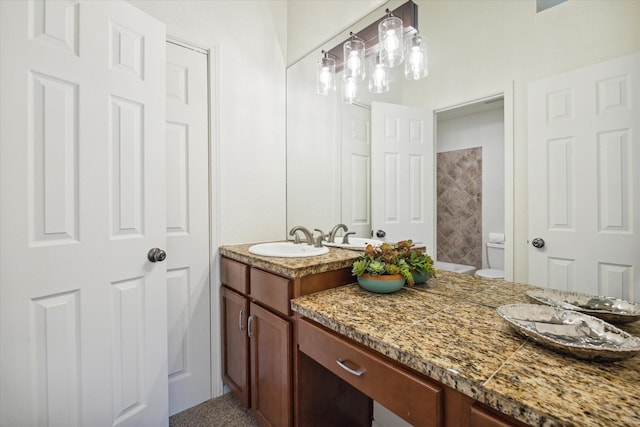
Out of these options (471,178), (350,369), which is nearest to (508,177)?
(471,178)

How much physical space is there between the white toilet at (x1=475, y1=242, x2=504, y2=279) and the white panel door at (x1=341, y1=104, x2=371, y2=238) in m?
0.61

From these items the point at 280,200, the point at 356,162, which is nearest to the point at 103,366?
the point at 280,200

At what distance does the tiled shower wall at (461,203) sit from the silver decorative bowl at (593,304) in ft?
0.70

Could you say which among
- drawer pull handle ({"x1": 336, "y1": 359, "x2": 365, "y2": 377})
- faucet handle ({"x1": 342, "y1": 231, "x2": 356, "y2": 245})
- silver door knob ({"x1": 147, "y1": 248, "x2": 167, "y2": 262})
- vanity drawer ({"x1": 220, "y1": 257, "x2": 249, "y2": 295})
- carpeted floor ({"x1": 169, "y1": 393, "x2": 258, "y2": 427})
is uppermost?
faucet handle ({"x1": 342, "y1": 231, "x2": 356, "y2": 245})

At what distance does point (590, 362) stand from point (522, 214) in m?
0.47

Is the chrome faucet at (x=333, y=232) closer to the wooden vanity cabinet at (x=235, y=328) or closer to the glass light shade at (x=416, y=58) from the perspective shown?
the wooden vanity cabinet at (x=235, y=328)

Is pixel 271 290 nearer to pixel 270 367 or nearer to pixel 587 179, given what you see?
pixel 270 367

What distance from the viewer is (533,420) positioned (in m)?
0.49

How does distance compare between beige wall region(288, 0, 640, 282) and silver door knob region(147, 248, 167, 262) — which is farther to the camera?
silver door knob region(147, 248, 167, 262)

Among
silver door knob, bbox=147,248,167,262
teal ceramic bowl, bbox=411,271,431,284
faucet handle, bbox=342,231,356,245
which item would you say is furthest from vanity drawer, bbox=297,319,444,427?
silver door knob, bbox=147,248,167,262

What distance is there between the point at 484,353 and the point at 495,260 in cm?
46

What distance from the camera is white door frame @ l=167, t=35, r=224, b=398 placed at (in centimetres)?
176

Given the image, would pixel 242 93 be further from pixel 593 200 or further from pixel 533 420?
pixel 533 420

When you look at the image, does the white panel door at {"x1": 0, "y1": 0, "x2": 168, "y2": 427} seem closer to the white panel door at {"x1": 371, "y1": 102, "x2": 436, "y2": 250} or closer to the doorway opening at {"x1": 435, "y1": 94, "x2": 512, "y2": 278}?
the white panel door at {"x1": 371, "y1": 102, "x2": 436, "y2": 250}
